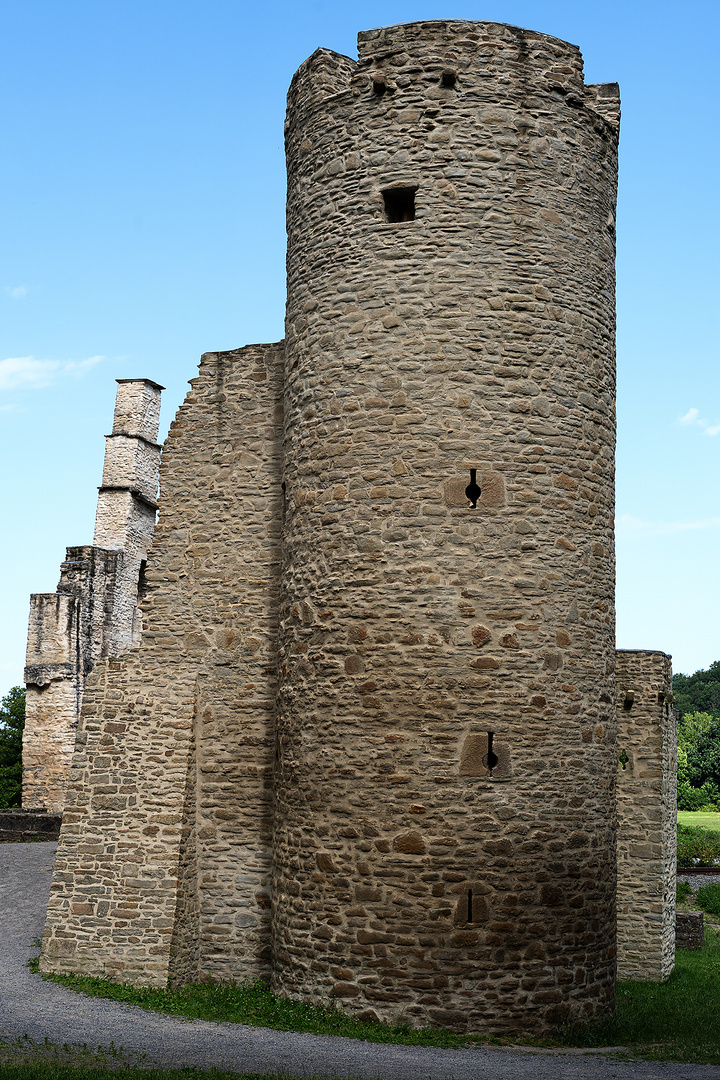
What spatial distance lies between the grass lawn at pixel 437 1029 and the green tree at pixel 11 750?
66.8 feet

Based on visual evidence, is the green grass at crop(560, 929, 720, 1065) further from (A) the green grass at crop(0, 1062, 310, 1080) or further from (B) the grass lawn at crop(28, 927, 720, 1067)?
(A) the green grass at crop(0, 1062, 310, 1080)

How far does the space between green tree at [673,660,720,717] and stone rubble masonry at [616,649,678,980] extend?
213ft

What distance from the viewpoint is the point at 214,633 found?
12.3 meters

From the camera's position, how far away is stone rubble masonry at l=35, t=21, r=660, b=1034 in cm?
961

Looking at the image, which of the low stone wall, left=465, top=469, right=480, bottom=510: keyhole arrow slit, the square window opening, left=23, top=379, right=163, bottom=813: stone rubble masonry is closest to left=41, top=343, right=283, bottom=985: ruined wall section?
the square window opening

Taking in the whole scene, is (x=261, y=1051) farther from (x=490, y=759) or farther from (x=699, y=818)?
(x=699, y=818)

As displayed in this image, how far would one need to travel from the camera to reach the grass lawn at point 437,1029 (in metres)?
9.11

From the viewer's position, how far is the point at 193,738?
39.0 ft

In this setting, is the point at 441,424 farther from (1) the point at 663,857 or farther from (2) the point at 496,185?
(1) the point at 663,857

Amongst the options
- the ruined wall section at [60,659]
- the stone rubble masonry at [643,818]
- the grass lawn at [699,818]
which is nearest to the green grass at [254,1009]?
the stone rubble masonry at [643,818]

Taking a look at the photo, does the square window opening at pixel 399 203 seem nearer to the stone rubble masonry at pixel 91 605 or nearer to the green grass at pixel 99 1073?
the green grass at pixel 99 1073

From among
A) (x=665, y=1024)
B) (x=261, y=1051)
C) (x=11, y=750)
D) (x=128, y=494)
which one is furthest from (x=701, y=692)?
(x=261, y=1051)

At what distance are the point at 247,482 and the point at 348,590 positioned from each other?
112 inches

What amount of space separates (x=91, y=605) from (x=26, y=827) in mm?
5831
